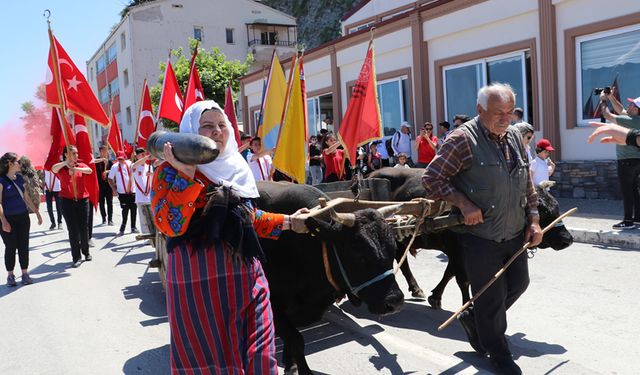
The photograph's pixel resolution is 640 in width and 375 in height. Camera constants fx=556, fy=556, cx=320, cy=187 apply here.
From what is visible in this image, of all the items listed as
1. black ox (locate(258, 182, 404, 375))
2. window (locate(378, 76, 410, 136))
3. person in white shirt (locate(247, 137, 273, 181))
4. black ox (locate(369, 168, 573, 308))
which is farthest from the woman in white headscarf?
window (locate(378, 76, 410, 136))

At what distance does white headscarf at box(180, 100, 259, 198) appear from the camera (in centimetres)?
306

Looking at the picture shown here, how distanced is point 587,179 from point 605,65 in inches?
98.4

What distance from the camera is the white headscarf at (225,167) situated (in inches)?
120

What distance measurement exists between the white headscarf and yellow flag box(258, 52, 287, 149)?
584 cm

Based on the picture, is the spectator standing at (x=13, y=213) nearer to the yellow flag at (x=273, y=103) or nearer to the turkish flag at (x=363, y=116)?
the yellow flag at (x=273, y=103)

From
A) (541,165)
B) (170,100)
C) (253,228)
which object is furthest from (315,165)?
(253,228)

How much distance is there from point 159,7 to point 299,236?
40.5 metres

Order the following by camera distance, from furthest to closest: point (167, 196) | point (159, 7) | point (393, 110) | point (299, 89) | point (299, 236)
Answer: point (159, 7) < point (393, 110) < point (299, 89) < point (299, 236) < point (167, 196)

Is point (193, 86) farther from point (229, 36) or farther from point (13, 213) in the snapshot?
point (229, 36)

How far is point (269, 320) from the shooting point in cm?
317

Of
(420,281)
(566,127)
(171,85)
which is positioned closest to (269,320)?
(420,281)

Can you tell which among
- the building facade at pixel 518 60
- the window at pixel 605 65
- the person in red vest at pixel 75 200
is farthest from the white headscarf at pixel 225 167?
the window at pixel 605 65

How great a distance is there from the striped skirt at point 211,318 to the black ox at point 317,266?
67 centimetres

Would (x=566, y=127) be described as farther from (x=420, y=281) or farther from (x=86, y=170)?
(x=86, y=170)
